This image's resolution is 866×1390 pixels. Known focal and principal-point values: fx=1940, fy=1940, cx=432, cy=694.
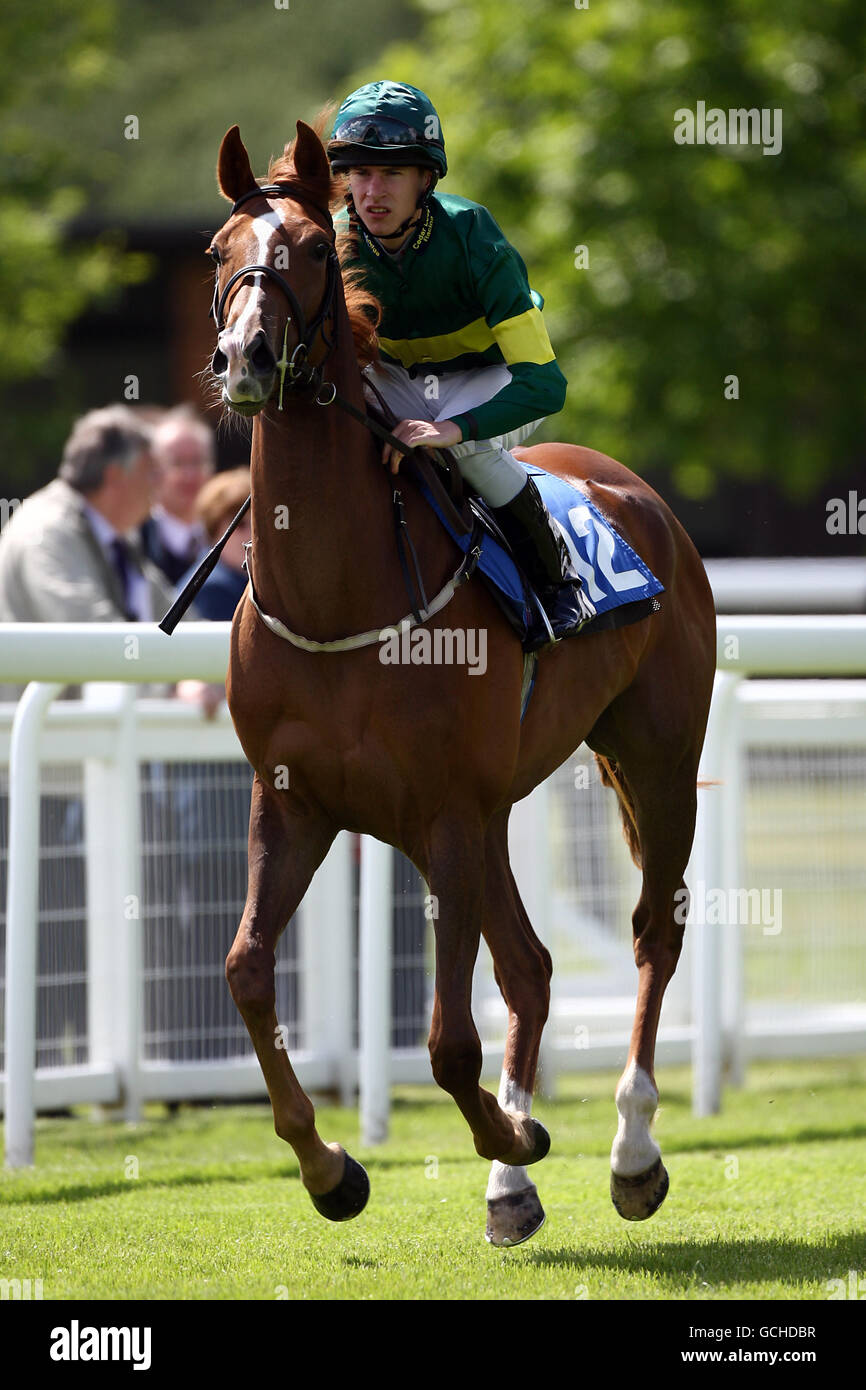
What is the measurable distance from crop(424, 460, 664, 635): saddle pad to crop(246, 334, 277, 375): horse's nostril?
99 cm

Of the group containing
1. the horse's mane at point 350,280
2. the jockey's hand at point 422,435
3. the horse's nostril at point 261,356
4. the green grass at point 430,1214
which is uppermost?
the horse's mane at point 350,280

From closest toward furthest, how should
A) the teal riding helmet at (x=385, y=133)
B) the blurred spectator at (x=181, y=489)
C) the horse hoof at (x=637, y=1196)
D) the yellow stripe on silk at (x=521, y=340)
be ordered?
the teal riding helmet at (x=385, y=133)
the yellow stripe on silk at (x=521, y=340)
the horse hoof at (x=637, y=1196)
the blurred spectator at (x=181, y=489)

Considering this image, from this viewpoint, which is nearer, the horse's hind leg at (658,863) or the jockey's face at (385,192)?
the jockey's face at (385,192)

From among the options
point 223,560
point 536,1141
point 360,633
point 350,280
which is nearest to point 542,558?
point 360,633

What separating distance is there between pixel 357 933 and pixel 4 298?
48.1 feet

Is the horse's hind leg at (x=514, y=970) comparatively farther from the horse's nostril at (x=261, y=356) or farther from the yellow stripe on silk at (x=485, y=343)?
the horse's nostril at (x=261, y=356)

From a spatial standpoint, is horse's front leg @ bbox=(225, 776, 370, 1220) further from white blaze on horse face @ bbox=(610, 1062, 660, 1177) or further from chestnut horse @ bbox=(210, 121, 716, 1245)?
white blaze on horse face @ bbox=(610, 1062, 660, 1177)

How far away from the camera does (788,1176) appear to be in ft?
18.7

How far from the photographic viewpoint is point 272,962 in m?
4.44

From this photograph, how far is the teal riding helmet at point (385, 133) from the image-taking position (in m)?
4.42

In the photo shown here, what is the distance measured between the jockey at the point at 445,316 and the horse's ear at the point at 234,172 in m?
0.28

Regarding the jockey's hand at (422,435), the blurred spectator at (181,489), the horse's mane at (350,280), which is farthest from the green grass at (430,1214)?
the blurred spectator at (181,489)

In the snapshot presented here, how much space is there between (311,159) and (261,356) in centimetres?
61
